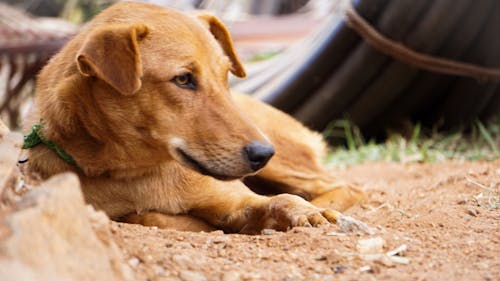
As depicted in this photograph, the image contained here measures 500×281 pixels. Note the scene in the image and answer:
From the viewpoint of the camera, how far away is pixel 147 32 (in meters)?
3.12

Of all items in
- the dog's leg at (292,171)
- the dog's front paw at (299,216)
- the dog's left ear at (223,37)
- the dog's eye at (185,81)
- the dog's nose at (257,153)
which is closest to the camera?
the dog's front paw at (299,216)

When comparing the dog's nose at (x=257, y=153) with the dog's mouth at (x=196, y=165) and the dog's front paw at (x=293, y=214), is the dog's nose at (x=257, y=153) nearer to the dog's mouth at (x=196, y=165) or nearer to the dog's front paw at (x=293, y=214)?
the dog's mouth at (x=196, y=165)

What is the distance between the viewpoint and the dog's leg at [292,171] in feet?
13.6

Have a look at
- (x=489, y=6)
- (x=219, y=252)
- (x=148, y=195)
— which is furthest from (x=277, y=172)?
(x=489, y=6)

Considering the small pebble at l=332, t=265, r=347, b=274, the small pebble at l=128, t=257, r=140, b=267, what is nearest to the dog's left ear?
the small pebble at l=332, t=265, r=347, b=274

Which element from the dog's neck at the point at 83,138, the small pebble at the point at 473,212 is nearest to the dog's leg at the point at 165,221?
the dog's neck at the point at 83,138

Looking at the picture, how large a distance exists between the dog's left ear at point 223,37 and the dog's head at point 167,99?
1.55ft

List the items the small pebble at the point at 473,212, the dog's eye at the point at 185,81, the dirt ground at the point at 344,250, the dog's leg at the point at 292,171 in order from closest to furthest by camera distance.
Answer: the dirt ground at the point at 344,250
the dog's eye at the point at 185,81
the small pebble at the point at 473,212
the dog's leg at the point at 292,171

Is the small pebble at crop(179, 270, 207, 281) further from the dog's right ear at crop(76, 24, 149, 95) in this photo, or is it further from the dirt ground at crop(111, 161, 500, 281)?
the dog's right ear at crop(76, 24, 149, 95)

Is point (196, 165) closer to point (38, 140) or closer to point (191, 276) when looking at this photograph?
point (38, 140)

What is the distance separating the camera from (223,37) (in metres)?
3.73

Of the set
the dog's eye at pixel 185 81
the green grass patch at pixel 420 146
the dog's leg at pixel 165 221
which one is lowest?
the green grass patch at pixel 420 146

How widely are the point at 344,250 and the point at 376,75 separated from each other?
3492mm

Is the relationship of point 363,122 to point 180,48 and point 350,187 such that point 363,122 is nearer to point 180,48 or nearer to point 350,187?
point 350,187
